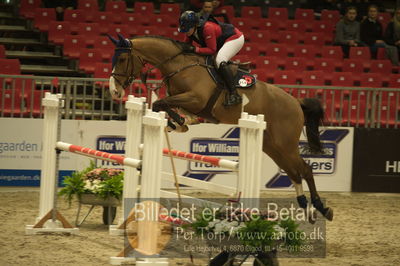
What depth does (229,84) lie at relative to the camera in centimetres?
810

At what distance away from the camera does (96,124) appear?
412 inches

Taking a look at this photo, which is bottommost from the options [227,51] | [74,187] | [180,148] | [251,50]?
[74,187]

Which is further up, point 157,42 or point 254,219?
point 157,42

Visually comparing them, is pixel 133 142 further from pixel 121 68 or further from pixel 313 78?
pixel 313 78

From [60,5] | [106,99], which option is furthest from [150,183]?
[60,5]

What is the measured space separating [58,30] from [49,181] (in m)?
6.31

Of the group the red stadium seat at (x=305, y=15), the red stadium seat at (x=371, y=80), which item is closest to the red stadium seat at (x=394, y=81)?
the red stadium seat at (x=371, y=80)

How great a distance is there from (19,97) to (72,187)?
2822 millimetres

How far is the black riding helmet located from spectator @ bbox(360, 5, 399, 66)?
24.5 feet

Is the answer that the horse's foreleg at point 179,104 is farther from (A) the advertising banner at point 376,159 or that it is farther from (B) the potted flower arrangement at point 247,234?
(A) the advertising banner at point 376,159

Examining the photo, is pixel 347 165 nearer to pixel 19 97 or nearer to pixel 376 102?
pixel 376 102

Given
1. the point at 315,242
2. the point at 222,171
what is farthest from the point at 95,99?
the point at 315,242

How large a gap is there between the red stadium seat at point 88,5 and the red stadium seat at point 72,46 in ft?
4.56

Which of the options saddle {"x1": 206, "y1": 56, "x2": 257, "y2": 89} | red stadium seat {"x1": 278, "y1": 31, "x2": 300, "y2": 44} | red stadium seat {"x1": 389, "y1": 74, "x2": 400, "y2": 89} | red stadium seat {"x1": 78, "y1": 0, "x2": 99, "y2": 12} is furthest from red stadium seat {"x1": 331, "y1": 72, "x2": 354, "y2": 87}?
saddle {"x1": 206, "y1": 56, "x2": 257, "y2": 89}
